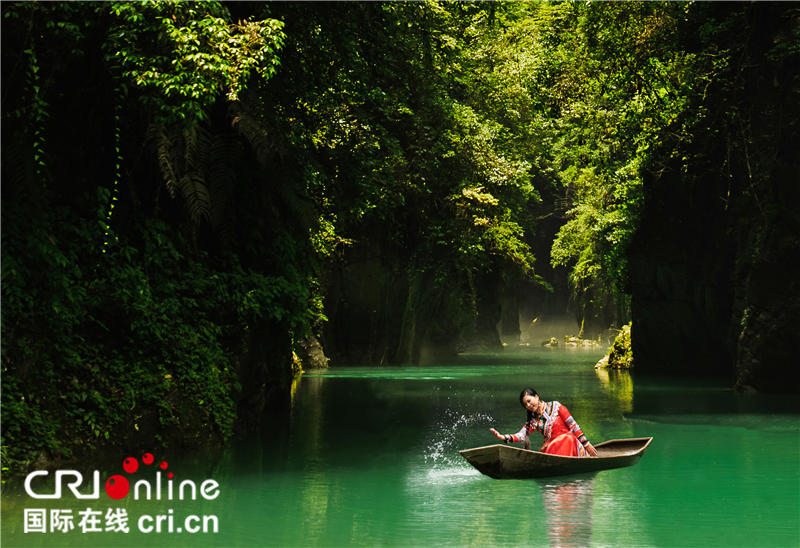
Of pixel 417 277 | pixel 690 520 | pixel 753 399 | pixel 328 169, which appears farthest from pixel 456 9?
pixel 417 277

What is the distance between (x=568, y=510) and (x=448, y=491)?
1524 mm

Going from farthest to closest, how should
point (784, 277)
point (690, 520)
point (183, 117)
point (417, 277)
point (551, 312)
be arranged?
point (551, 312) → point (417, 277) → point (784, 277) → point (183, 117) → point (690, 520)

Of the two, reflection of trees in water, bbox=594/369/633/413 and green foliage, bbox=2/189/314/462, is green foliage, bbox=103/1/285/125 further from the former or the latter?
reflection of trees in water, bbox=594/369/633/413

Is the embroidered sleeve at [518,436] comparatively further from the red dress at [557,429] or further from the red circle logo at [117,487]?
the red circle logo at [117,487]

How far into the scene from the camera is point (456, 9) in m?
17.0

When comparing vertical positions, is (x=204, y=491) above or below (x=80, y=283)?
below

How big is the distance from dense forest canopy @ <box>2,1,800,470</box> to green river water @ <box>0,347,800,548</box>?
118 cm

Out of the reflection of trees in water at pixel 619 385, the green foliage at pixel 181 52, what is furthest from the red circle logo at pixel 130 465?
the reflection of trees in water at pixel 619 385

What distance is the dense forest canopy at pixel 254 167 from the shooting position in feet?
29.5

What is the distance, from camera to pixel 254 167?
41.1 feet

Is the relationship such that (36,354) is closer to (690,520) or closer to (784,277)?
(690,520)

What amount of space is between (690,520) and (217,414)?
651 cm

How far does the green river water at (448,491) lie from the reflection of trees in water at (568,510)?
2 cm

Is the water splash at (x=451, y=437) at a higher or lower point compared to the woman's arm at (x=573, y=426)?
lower
